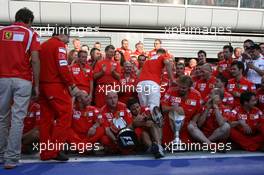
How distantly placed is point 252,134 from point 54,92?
9.67 feet

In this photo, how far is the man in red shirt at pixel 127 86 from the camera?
6168mm

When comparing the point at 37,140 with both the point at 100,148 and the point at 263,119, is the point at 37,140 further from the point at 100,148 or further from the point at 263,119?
the point at 263,119

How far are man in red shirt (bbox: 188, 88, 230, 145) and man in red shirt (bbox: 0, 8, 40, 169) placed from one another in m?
2.35

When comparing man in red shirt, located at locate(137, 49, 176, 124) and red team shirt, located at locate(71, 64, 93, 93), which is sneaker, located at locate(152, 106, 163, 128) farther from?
red team shirt, located at locate(71, 64, 93, 93)

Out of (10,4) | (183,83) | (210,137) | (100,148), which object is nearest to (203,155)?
(210,137)

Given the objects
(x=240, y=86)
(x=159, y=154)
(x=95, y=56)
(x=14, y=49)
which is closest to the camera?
(x=14, y=49)

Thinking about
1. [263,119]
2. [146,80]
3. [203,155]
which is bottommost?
[203,155]

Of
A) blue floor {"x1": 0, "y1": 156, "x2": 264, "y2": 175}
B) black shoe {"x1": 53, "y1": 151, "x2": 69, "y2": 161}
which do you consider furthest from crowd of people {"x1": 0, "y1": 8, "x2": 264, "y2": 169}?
blue floor {"x1": 0, "y1": 156, "x2": 264, "y2": 175}

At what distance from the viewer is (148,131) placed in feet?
16.6

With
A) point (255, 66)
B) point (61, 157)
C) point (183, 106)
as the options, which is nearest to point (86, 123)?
point (61, 157)

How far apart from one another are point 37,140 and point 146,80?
6.24ft

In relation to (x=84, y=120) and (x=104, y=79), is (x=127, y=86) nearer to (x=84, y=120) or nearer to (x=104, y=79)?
(x=104, y=79)

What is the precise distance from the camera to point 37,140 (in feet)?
15.9

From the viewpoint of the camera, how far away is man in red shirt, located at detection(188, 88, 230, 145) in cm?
516
